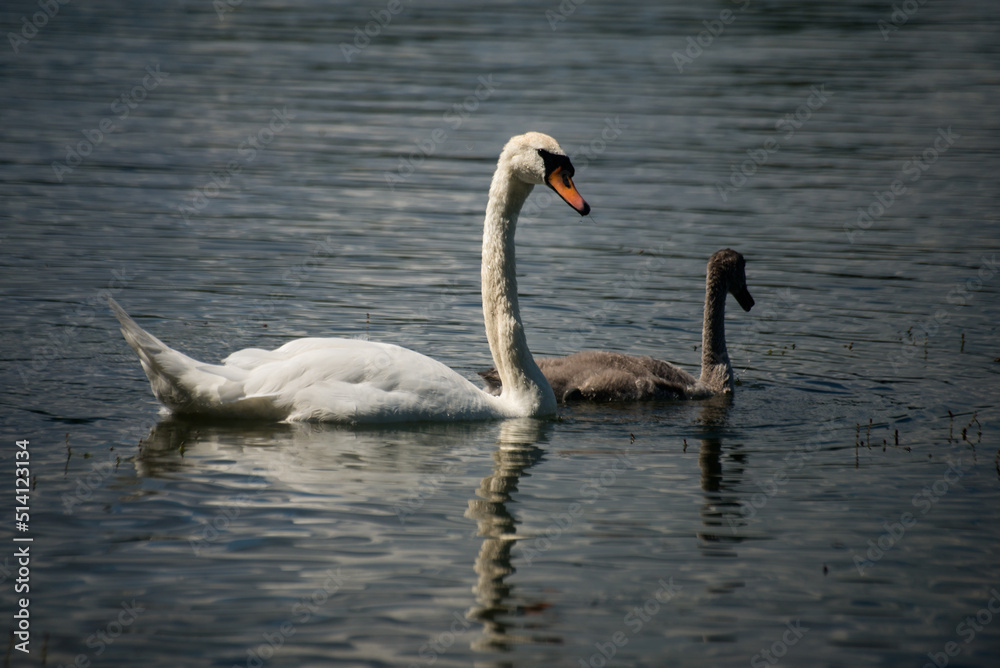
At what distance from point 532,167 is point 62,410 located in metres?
3.98

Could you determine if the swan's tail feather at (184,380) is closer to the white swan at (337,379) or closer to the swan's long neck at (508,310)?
the white swan at (337,379)

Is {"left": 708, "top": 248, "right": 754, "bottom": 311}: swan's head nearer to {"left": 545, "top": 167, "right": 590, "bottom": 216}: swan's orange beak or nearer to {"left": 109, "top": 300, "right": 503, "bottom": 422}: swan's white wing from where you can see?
{"left": 545, "top": 167, "right": 590, "bottom": 216}: swan's orange beak

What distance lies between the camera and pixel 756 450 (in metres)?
9.20

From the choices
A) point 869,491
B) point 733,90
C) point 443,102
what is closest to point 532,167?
point 869,491

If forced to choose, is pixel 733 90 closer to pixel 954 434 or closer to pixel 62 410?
pixel 954 434

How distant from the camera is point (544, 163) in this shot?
9.30 meters

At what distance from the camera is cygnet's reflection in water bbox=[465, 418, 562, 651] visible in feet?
20.0

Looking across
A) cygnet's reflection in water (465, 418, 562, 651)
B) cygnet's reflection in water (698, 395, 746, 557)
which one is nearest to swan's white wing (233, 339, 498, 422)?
cygnet's reflection in water (465, 418, 562, 651)

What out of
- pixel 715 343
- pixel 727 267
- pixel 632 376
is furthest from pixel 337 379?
pixel 727 267

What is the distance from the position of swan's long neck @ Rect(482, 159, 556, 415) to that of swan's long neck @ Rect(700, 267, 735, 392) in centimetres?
169

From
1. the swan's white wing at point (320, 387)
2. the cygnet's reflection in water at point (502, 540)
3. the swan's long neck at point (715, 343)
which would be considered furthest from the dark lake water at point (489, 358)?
the swan's long neck at point (715, 343)

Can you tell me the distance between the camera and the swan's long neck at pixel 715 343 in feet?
35.9

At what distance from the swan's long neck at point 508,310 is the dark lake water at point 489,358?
0.25 metres

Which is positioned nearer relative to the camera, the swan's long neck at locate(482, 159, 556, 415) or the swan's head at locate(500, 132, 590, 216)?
the swan's head at locate(500, 132, 590, 216)
